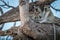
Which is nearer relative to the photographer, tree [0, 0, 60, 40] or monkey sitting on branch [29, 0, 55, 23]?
tree [0, 0, 60, 40]

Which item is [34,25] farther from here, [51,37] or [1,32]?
[1,32]

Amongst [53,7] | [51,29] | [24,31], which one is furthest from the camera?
[53,7]

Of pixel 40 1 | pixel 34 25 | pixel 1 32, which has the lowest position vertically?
pixel 1 32

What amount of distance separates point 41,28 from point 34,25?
9cm

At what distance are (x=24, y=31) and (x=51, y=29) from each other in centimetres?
35

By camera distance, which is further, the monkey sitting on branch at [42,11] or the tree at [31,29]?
the monkey sitting on branch at [42,11]

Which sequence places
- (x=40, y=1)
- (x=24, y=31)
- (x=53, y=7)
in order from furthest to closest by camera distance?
1. (x=53, y=7)
2. (x=40, y=1)
3. (x=24, y=31)

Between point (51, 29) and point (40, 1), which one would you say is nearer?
point (51, 29)

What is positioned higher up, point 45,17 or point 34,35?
point 45,17

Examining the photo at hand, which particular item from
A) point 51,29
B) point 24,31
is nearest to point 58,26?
point 51,29

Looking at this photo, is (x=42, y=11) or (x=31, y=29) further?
(x=42, y=11)

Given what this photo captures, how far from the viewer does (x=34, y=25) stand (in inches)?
82.6

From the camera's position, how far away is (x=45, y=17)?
246 centimetres

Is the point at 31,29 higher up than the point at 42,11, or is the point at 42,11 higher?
the point at 42,11
